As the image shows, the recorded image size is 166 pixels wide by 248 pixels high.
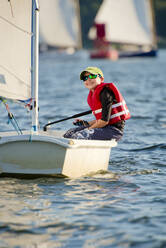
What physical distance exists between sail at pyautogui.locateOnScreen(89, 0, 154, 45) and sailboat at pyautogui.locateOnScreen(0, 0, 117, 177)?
59.4 meters

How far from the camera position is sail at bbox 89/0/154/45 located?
66.6 metres

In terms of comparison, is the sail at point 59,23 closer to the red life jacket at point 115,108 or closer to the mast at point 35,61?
the mast at point 35,61

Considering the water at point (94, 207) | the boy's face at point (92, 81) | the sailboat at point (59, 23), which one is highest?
the sailboat at point (59, 23)

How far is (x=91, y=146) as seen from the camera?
25.7ft

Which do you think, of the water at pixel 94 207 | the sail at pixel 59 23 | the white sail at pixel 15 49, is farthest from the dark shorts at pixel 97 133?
the sail at pixel 59 23

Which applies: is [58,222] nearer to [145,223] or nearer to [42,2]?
[145,223]

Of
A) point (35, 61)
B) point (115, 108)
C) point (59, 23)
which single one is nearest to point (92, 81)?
point (115, 108)

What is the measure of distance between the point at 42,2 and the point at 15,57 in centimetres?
5532

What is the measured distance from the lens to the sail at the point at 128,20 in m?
66.6

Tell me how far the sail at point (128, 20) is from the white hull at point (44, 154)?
60.1 m

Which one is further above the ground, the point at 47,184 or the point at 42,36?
the point at 42,36

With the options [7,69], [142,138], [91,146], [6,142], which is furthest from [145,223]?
[142,138]

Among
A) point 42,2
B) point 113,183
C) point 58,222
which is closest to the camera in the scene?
point 58,222

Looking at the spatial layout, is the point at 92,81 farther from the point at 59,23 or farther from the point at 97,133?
the point at 59,23
